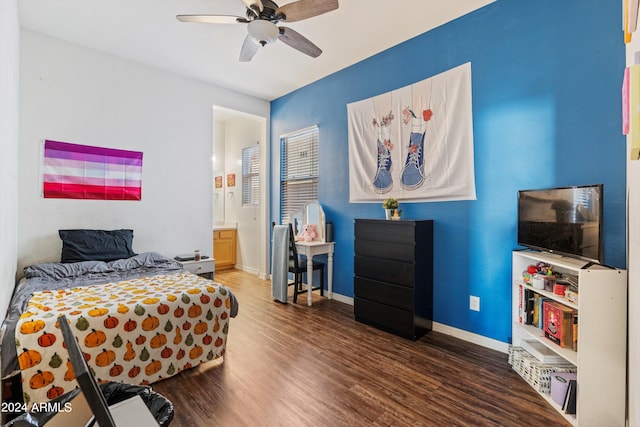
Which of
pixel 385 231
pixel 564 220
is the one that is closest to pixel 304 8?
pixel 385 231

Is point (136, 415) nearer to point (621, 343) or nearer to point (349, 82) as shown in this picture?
point (621, 343)

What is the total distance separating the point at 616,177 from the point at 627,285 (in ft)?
2.59

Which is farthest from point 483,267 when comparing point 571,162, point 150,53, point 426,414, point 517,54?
point 150,53

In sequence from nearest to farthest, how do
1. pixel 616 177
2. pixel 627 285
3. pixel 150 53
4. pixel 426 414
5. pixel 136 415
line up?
pixel 136 415 → pixel 627 285 → pixel 426 414 → pixel 616 177 → pixel 150 53

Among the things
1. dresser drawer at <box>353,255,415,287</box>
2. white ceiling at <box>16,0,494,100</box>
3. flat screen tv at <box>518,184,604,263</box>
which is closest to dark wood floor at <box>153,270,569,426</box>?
dresser drawer at <box>353,255,415,287</box>

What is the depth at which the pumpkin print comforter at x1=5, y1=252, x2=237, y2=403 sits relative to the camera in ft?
5.57

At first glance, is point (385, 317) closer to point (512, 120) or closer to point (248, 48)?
point (512, 120)

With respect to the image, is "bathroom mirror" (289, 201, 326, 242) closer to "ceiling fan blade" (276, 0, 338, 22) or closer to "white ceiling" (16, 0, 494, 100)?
"white ceiling" (16, 0, 494, 100)

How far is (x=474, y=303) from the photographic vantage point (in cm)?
272

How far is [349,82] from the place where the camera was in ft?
12.5

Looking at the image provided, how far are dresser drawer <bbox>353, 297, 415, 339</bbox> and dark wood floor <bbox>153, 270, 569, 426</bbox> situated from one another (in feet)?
0.26

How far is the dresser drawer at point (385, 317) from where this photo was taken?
9.18 ft

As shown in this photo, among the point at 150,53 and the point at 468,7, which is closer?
the point at 468,7

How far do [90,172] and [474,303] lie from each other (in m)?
4.26
